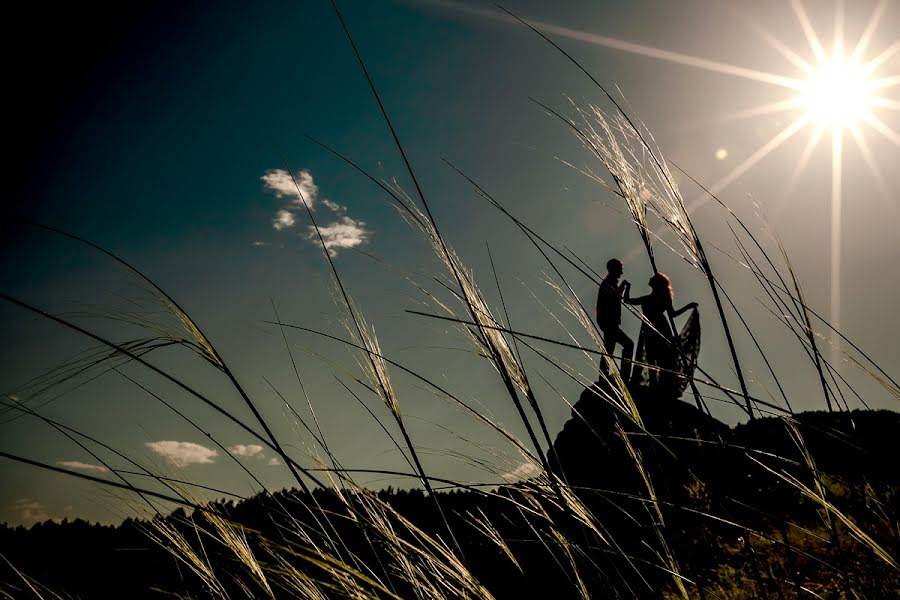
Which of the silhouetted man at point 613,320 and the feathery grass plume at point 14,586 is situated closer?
the feathery grass plume at point 14,586

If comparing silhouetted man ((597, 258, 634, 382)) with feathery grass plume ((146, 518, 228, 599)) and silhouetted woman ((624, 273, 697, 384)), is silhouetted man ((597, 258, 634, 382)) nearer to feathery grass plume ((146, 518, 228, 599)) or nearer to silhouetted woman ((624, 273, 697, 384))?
silhouetted woman ((624, 273, 697, 384))

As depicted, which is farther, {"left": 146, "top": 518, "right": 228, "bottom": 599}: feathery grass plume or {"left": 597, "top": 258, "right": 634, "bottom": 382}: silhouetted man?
{"left": 597, "top": 258, "right": 634, "bottom": 382}: silhouetted man

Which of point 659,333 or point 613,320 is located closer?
point 659,333

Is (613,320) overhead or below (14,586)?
overhead

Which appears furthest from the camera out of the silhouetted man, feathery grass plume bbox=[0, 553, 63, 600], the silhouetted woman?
the silhouetted man

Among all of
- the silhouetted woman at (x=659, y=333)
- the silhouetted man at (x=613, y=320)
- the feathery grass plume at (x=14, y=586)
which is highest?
the silhouetted man at (x=613, y=320)

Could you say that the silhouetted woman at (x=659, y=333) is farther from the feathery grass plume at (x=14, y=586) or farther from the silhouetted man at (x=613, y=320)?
the silhouetted man at (x=613, y=320)

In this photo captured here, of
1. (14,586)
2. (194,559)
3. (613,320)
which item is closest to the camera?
(14,586)

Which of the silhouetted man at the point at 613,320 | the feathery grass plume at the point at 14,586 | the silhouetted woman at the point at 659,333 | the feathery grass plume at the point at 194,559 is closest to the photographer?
the feathery grass plume at the point at 14,586

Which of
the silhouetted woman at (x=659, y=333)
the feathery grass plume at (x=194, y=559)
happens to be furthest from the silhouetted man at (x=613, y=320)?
the feathery grass plume at (x=194, y=559)

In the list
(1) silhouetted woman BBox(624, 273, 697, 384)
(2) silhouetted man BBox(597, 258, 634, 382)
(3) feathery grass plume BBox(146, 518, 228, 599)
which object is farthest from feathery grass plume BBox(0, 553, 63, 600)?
(2) silhouetted man BBox(597, 258, 634, 382)

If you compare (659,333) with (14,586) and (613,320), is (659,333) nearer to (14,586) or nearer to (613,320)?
(14,586)

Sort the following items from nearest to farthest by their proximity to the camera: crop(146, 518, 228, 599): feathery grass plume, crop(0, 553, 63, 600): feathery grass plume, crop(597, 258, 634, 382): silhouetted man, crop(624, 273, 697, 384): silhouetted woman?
crop(0, 553, 63, 600): feathery grass plume, crop(624, 273, 697, 384): silhouetted woman, crop(146, 518, 228, 599): feathery grass plume, crop(597, 258, 634, 382): silhouetted man

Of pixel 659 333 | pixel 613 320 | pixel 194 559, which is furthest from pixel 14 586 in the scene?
pixel 613 320
